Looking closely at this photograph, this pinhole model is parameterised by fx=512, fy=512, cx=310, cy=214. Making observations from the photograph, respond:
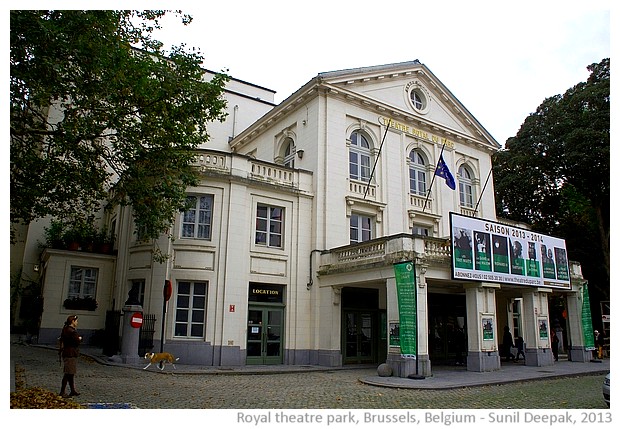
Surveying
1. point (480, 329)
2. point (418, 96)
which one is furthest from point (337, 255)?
point (418, 96)

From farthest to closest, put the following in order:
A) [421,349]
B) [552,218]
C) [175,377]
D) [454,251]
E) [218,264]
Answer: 1. [552,218]
2. [218,264]
3. [454,251]
4. [421,349]
5. [175,377]

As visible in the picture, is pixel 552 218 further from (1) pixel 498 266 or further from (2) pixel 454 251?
(2) pixel 454 251

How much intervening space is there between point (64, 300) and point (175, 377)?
11284 millimetres

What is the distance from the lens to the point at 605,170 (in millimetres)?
31828

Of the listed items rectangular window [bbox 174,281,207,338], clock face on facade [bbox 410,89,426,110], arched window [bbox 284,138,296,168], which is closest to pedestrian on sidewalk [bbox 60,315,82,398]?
rectangular window [bbox 174,281,207,338]

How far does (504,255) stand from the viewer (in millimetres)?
20047

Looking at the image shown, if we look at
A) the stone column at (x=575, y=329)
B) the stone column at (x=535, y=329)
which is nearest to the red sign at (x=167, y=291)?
the stone column at (x=535, y=329)

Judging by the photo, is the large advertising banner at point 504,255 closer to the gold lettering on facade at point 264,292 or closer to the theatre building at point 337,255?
the theatre building at point 337,255

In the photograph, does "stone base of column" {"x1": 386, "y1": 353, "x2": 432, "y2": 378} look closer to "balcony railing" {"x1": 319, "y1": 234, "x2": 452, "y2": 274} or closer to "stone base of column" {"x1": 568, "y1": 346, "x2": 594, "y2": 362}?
"balcony railing" {"x1": 319, "y1": 234, "x2": 452, "y2": 274}

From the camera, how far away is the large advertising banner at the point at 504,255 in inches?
731

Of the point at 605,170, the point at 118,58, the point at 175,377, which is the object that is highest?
the point at 605,170

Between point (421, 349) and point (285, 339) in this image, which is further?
point (285, 339)

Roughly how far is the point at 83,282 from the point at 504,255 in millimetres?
18940

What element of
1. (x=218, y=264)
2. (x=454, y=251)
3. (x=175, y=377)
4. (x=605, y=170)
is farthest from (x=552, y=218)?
(x=175, y=377)
